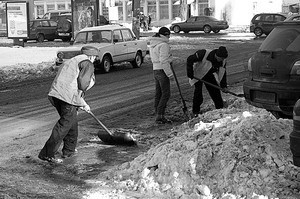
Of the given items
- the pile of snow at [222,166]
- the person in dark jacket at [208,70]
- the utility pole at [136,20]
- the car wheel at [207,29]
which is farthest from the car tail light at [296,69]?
the car wheel at [207,29]

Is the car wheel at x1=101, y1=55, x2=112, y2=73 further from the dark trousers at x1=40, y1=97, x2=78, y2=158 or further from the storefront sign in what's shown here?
the dark trousers at x1=40, y1=97, x2=78, y2=158

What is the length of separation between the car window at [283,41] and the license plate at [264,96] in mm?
664

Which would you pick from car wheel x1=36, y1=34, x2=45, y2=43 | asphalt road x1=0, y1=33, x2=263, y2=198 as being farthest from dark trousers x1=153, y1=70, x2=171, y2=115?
car wheel x1=36, y1=34, x2=45, y2=43

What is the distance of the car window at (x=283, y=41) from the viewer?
366 inches

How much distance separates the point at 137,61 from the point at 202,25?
24.6 meters

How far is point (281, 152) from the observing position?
7.01 metres

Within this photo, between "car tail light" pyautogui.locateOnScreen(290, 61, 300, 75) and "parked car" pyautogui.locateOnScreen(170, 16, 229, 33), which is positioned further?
"parked car" pyautogui.locateOnScreen(170, 16, 229, 33)

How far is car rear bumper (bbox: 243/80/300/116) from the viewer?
9.12 metres

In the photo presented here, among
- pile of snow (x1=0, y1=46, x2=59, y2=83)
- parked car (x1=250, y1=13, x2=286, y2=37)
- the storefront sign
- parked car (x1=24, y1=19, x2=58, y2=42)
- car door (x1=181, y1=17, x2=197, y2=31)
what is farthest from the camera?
car door (x1=181, y1=17, x2=197, y2=31)

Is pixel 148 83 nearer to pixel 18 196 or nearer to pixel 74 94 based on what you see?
pixel 74 94

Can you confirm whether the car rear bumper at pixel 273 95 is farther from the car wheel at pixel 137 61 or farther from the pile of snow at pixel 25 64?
the car wheel at pixel 137 61

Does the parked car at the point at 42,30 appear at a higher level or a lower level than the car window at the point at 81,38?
higher

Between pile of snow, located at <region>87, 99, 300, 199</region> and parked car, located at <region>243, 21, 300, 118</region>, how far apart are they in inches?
53.7

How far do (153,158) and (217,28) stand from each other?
39220mm
